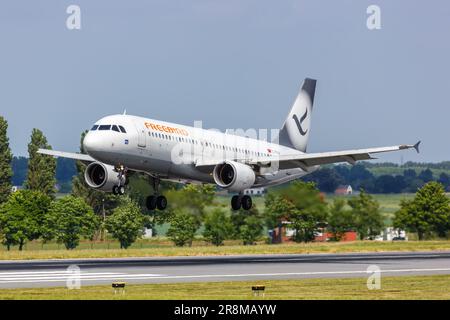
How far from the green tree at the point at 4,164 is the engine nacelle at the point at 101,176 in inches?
3501

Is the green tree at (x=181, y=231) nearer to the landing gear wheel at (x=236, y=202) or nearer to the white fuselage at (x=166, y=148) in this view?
the white fuselage at (x=166, y=148)

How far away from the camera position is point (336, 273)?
57375mm

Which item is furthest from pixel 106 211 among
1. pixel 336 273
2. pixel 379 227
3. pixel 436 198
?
pixel 336 273

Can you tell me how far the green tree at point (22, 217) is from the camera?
450 ft

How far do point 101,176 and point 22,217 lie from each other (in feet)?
230

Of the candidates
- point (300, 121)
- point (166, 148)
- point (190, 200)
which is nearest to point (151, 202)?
point (190, 200)

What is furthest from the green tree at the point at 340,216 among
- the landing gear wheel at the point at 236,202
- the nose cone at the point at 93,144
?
the nose cone at the point at 93,144

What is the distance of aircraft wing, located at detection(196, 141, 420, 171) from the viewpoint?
71.4 m

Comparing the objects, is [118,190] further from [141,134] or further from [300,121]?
[300,121]

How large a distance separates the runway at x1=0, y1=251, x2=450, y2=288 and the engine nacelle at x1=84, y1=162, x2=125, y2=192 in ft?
18.1

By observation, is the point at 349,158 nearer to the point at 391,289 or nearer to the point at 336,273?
the point at 336,273

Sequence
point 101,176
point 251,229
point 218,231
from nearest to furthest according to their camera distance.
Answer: point 101,176 → point 218,231 → point 251,229

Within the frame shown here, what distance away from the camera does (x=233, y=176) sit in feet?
236

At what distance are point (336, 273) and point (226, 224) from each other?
53.0m
